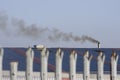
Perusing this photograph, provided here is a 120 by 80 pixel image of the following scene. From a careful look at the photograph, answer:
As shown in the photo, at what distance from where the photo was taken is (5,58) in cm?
4572

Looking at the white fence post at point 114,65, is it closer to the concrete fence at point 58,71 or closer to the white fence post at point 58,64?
the concrete fence at point 58,71

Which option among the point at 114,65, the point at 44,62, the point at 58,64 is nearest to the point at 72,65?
the point at 58,64

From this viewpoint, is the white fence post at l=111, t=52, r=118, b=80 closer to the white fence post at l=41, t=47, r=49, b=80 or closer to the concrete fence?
the concrete fence

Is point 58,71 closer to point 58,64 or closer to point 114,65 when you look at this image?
point 58,64

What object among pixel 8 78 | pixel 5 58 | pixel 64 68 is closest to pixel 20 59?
pixel 5 58

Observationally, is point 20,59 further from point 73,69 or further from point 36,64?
point 73,69

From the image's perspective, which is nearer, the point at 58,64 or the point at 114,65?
the point at 58,64

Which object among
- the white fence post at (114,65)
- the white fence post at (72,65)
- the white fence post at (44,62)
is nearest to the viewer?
the white fence post at (44,62)

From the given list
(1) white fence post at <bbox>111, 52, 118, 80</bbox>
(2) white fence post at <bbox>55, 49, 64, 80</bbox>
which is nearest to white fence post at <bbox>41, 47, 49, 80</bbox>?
(2) white fence post at <bbox>55, 49, 64, 80</bbox>

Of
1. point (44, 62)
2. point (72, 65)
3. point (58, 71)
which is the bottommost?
point (58, 71)

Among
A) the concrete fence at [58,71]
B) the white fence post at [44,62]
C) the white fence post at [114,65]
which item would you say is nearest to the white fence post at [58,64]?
the concrete fence at [58,71]

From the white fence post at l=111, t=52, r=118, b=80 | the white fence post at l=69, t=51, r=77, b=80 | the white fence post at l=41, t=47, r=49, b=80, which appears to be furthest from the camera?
the white fence post at l=111, t=52, r=118, b=80

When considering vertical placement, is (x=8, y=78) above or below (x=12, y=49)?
below

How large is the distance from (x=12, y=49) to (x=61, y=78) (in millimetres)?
19478
